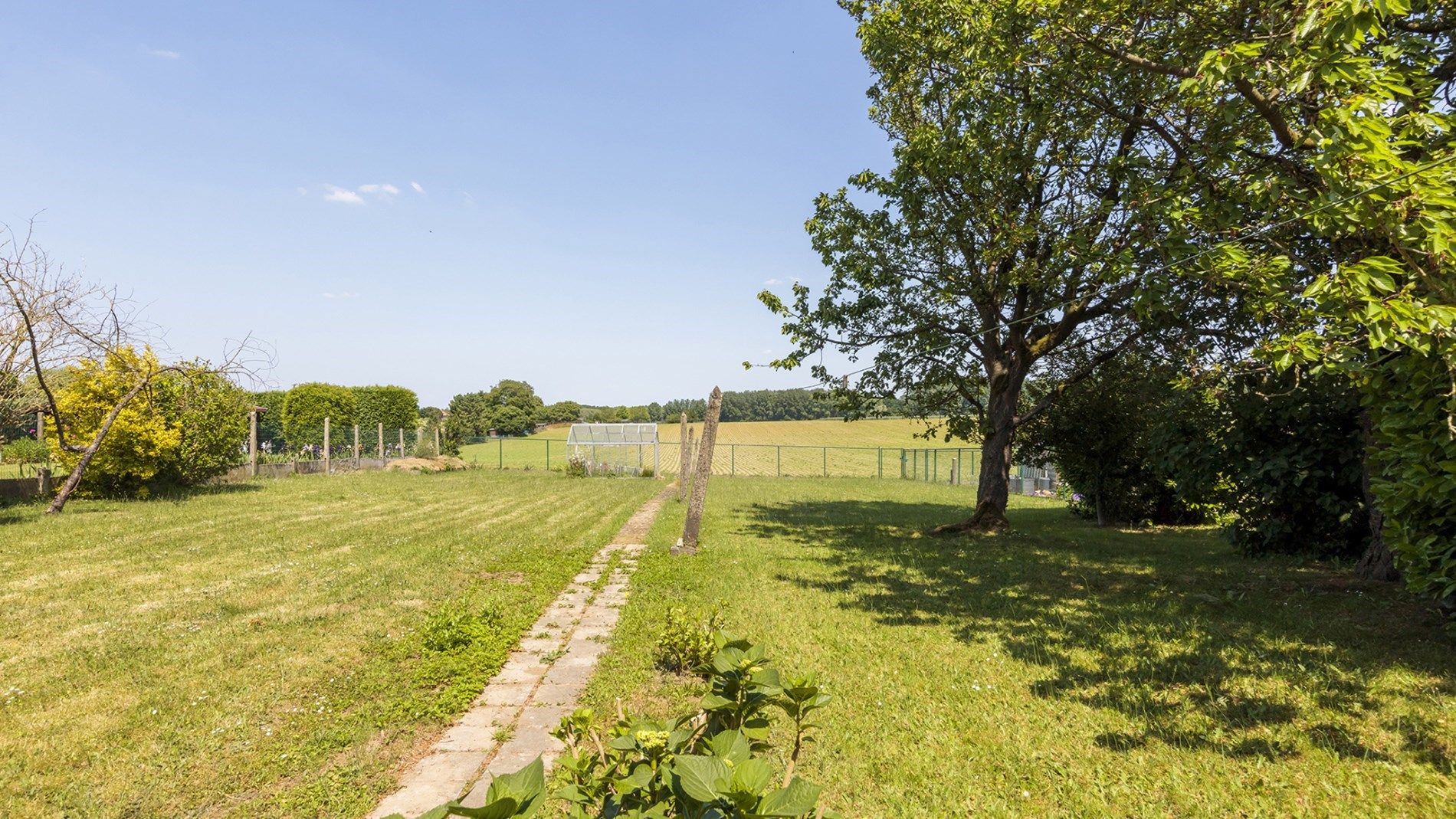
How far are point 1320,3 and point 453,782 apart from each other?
682cm

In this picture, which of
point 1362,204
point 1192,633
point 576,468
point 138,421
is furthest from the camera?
point 576,468

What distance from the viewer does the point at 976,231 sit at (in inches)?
456

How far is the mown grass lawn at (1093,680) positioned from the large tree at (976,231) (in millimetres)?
4052

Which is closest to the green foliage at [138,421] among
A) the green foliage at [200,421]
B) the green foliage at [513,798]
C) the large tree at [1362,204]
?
the green foliage at [200,421]

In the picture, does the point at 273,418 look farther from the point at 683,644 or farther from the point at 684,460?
the point at 683,644

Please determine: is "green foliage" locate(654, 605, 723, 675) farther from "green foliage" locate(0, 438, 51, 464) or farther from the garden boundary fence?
"green foliage" locate(0, 438, 51, 464)

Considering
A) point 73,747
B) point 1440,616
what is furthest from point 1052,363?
point 73,747

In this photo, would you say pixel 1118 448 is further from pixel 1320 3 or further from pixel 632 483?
pixel 632 483

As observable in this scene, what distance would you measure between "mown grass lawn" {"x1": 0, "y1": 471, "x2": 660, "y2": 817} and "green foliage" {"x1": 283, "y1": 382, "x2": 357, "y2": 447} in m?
23.7

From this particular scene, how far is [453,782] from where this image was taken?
319 centimetres

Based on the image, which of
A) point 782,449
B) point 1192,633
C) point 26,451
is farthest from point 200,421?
point 782,449

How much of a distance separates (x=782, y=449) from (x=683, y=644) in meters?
52.6

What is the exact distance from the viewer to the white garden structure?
29.9m

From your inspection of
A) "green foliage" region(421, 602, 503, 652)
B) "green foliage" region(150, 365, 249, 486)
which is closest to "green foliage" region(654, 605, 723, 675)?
"green foliage" region(421, 602, 503, 652)
